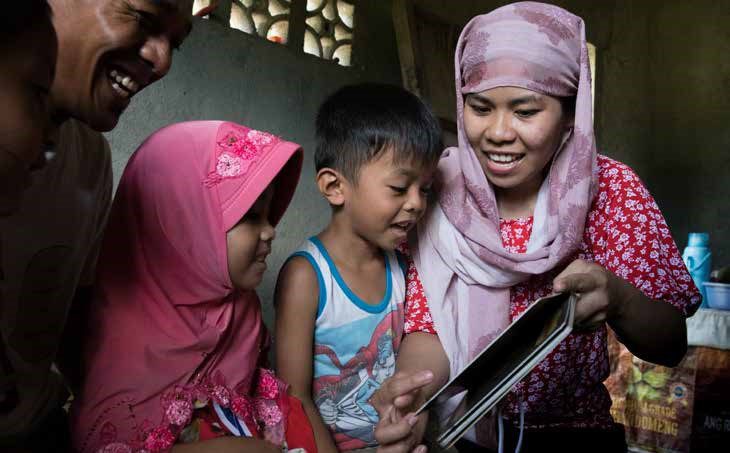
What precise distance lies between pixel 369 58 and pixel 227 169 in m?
1.96

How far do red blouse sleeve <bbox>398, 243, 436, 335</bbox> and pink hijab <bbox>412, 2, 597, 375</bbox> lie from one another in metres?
0.04

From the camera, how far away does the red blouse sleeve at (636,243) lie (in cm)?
145

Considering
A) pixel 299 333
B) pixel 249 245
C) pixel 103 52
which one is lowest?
pixel 299 333

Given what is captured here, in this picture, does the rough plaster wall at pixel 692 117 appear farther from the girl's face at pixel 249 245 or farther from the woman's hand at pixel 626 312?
the girl's face at pixel 249 245

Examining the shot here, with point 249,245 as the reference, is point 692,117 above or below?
above

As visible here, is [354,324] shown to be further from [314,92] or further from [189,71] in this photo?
[314,92]

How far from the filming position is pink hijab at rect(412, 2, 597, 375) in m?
1.52

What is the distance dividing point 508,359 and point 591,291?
0.79 ft

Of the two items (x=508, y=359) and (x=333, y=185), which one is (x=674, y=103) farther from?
(x=508, y=359)

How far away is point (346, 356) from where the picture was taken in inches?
67.1

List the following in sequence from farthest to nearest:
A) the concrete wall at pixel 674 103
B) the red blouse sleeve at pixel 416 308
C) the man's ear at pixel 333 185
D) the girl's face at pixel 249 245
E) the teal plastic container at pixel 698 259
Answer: the concrete wall at pixel 674 103 < the teal plastic container at pixel 698 259 < the man's ear at pixel 333 185 < the red blouse sleeve at pixel 416 308 < the girl's face at pixel 249 245

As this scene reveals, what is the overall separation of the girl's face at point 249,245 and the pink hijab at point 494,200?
54 centimetres

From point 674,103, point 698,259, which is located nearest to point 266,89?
point 698,259


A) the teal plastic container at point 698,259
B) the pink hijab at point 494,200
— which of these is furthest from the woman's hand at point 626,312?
the teal plastic container at point 698,259
